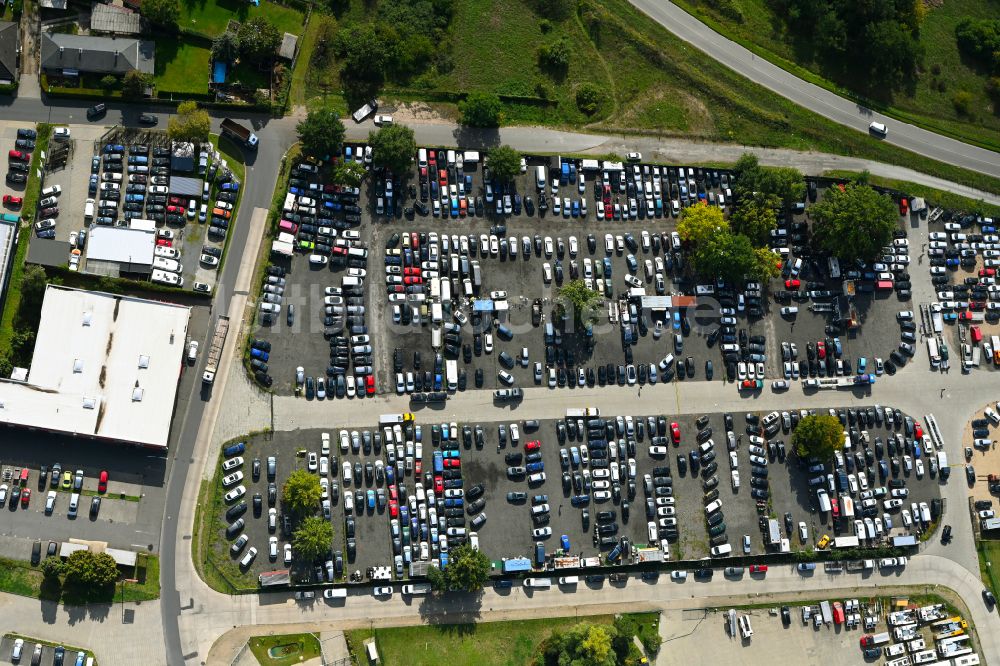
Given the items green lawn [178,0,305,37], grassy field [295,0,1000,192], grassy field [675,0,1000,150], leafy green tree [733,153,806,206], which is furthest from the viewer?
grassy field [675,0,1000,150]

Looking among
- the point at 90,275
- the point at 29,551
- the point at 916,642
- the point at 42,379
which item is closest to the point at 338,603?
the point at 29,551

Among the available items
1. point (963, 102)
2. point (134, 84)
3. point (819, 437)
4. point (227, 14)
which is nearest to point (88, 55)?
point (134, 84)

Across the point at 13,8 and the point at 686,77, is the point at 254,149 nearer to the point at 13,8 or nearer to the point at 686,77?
the point at 13,8

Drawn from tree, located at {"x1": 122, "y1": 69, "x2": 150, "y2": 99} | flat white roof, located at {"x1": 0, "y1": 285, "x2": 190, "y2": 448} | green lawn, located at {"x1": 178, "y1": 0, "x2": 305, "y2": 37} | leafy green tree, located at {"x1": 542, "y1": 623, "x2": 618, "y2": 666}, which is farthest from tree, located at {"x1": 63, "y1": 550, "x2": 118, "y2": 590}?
green lawn, located at {"x1": 178, "y1": 0, "x2": 305, "y2": 37}

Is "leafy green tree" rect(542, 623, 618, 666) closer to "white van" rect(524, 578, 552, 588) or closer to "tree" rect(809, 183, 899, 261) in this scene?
"white van" rect(524, 578, 552, 588)

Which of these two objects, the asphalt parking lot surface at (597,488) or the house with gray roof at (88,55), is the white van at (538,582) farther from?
the house with gray roof at (88,55)

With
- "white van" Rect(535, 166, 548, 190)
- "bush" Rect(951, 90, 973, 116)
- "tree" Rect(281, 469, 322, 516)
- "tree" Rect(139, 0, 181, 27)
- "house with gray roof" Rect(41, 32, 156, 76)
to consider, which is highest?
"bush" Rect(951, 90, 973, 116)

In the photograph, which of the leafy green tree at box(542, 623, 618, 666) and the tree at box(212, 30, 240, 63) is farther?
the tree at box(212, 30, 240, 63)

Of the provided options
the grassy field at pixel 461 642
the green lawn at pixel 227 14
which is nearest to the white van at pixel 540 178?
the green lawn at pixel 227 14
